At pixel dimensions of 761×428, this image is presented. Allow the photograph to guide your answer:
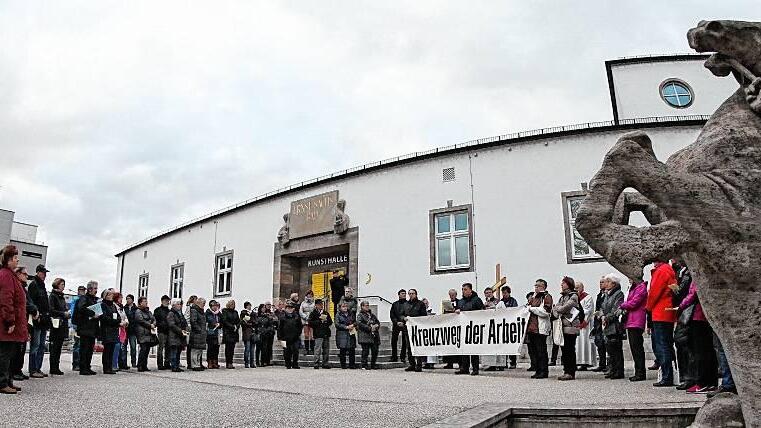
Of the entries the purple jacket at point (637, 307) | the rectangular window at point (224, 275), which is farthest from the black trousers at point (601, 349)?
the rectangular window at point (224, 275)

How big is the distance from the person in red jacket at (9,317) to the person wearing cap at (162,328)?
608 cm

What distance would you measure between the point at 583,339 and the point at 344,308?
5441mm

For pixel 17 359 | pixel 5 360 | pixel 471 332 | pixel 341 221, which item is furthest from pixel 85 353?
pixel 341 221

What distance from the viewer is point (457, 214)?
1880 centimetres

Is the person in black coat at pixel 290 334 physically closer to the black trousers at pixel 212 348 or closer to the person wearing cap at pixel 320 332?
the person wearing cap at pixel 320 332

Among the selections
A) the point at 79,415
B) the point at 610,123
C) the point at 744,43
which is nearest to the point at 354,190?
the point at 610,123

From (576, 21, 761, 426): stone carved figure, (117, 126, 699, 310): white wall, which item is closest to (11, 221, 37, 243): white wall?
(117, 126, 699, 310): white wall

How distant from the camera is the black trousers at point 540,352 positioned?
429 inches

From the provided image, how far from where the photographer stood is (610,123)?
1750 centimetres

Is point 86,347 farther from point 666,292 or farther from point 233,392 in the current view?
point 666,292

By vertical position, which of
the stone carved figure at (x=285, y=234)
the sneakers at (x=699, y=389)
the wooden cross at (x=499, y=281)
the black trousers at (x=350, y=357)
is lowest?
the sneakers at (x=699, y=389)

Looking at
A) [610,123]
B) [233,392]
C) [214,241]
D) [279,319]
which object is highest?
[610,123]

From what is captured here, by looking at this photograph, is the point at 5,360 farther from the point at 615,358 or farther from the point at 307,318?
the point at 615,358

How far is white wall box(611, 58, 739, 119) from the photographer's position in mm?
20344
